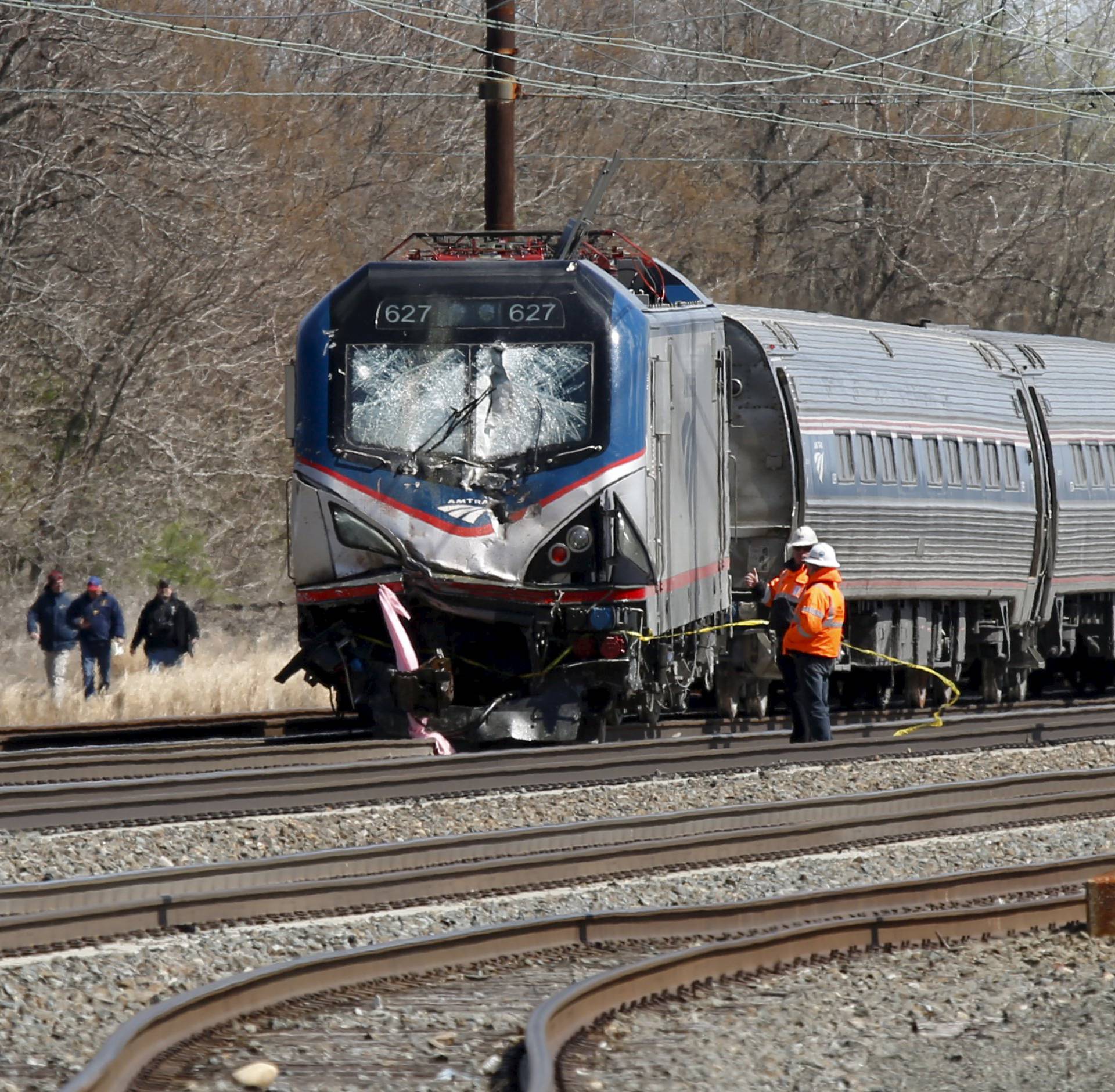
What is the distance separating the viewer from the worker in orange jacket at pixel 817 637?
14711 mm

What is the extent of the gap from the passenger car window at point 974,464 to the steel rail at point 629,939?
10417 millimetres

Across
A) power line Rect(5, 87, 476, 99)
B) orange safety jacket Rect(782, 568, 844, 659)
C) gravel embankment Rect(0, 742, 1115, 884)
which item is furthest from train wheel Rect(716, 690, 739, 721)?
power line Rect(5, 87, 476, 99)

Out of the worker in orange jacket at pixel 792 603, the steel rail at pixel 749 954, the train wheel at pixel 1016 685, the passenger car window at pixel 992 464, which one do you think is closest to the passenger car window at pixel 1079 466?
the passenger car window at pixel 992 464

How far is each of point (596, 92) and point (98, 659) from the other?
320 inches

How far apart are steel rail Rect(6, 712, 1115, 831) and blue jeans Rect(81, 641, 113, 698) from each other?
7778 mm

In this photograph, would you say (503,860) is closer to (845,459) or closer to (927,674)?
(845,459)

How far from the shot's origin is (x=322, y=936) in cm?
830

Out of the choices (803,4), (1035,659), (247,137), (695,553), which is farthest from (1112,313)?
(695,553)

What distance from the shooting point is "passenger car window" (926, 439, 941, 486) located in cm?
1945

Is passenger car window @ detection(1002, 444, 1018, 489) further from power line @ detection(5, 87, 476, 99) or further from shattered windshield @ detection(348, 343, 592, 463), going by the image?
power line @ detection(5, 87, 476, 99)

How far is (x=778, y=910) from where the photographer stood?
28.4 ft

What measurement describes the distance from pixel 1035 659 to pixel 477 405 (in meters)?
9.14

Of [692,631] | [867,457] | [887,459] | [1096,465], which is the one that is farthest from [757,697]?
[1096,465]

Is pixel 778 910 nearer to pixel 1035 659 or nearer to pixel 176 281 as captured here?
pixel 1035 659
